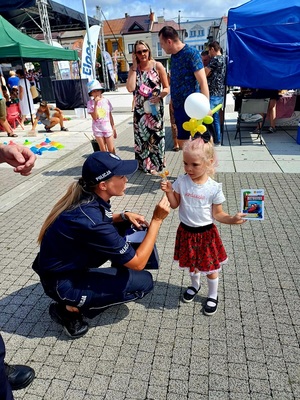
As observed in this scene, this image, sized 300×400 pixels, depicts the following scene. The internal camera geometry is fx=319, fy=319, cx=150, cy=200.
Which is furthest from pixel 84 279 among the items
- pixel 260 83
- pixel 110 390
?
pixel 260 83

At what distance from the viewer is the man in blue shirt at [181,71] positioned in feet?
14.3

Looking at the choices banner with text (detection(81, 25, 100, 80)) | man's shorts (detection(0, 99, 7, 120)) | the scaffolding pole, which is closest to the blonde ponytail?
man's shorts (detection(0, 99, 7, 120))

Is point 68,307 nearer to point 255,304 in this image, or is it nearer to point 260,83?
point 255,304

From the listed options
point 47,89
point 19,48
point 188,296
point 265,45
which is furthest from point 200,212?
point 47,89

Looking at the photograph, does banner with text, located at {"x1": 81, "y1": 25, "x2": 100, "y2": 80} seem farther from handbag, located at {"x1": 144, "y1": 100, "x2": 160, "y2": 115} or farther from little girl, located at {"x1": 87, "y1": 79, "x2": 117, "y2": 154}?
handbag, located at {"x1": 144, "y1": 100, "x2": 160, "y2": 115}

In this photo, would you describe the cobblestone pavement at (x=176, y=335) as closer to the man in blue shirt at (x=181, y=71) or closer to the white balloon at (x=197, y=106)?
the white balloon at (x=197, y=106)

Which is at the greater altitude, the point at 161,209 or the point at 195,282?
the point at 161,209

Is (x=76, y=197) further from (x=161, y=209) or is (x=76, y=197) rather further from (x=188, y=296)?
(x=188, y=296)

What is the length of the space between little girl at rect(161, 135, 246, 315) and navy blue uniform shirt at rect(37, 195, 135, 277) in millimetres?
530

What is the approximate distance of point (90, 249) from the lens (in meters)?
2.10

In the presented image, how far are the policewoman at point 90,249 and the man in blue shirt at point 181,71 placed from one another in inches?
106

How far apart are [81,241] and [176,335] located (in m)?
1.01

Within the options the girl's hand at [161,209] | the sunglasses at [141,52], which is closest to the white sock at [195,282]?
the girl's hand at [161,209]

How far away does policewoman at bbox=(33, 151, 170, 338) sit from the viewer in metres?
2.02
